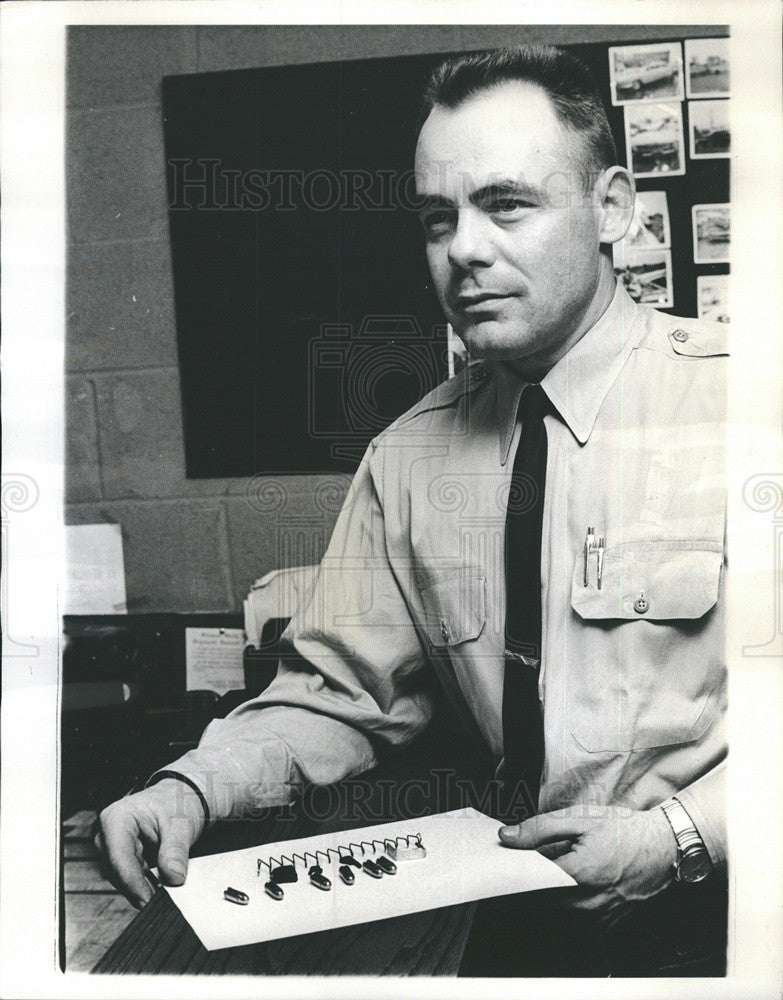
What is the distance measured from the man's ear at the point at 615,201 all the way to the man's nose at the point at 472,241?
0.52ft

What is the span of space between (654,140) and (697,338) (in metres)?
0.28

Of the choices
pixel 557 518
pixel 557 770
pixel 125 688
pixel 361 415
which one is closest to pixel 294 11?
pixel 361 415

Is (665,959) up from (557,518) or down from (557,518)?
down

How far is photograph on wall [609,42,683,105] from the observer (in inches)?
50.6

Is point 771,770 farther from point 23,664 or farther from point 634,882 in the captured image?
point 23,664

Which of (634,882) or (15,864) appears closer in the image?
(634,882)

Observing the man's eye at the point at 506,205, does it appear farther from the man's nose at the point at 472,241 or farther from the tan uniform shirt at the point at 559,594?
the tan uniform shirt at the point at 559,594

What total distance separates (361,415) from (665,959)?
865 mm

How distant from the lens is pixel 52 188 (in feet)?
4.42

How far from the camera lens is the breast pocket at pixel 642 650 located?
125 cm

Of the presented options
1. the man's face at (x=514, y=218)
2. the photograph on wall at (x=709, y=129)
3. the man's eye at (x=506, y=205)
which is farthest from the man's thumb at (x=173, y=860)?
the photograph on wall at (x=709, y=129)

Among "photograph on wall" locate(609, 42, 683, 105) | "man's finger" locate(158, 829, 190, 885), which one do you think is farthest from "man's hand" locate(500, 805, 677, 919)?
"photograph on wall" locate(609, 42, 683, 105)

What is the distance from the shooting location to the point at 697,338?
1286 millimetres

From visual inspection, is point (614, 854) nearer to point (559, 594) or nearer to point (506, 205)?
point (559, 594)
